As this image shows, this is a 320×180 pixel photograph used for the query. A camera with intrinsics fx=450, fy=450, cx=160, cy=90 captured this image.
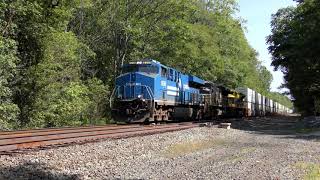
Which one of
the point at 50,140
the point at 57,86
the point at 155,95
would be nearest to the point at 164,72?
the point at 155,95

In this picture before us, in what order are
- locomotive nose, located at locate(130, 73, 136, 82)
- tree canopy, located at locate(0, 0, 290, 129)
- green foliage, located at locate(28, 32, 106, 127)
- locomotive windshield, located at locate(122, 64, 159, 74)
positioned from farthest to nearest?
locomotive windshield, located at locate(122, 64, 159, 74) < locomotive nose, located at locate(130, 73, 136, 82) < green foliage, located at locate(28, 32, 106, 127) < tree canopy, located at locate(0, 0, 290, 129)

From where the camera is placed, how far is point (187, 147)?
16062 millimetres

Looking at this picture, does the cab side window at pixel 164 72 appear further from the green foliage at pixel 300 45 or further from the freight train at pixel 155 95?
the green foliage at pixel 300 45

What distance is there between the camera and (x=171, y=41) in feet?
134

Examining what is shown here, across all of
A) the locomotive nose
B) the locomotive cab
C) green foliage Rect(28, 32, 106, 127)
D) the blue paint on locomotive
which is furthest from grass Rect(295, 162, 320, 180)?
the locomotive nose

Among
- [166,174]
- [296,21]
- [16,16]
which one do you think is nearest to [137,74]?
[16,16]

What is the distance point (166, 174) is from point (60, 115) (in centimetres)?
1654

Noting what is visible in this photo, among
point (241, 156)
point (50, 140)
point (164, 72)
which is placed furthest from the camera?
point (164, 72)

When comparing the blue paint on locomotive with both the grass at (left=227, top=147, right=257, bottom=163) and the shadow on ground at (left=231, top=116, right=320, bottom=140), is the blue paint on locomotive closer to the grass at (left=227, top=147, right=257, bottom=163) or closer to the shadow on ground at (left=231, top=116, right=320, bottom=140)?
the shadow on ground at (left=231, top=116, right=320, bottom=140)

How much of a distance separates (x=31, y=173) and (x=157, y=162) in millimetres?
Answer: 3850

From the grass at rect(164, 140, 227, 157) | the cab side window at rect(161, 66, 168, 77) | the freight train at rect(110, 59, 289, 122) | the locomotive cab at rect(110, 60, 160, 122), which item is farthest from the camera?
the cab side window at rect(161, 66, 168, 77)

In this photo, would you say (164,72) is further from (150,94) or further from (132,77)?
(150,94)

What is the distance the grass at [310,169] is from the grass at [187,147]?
3678 mm

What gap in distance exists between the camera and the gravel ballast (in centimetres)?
974
